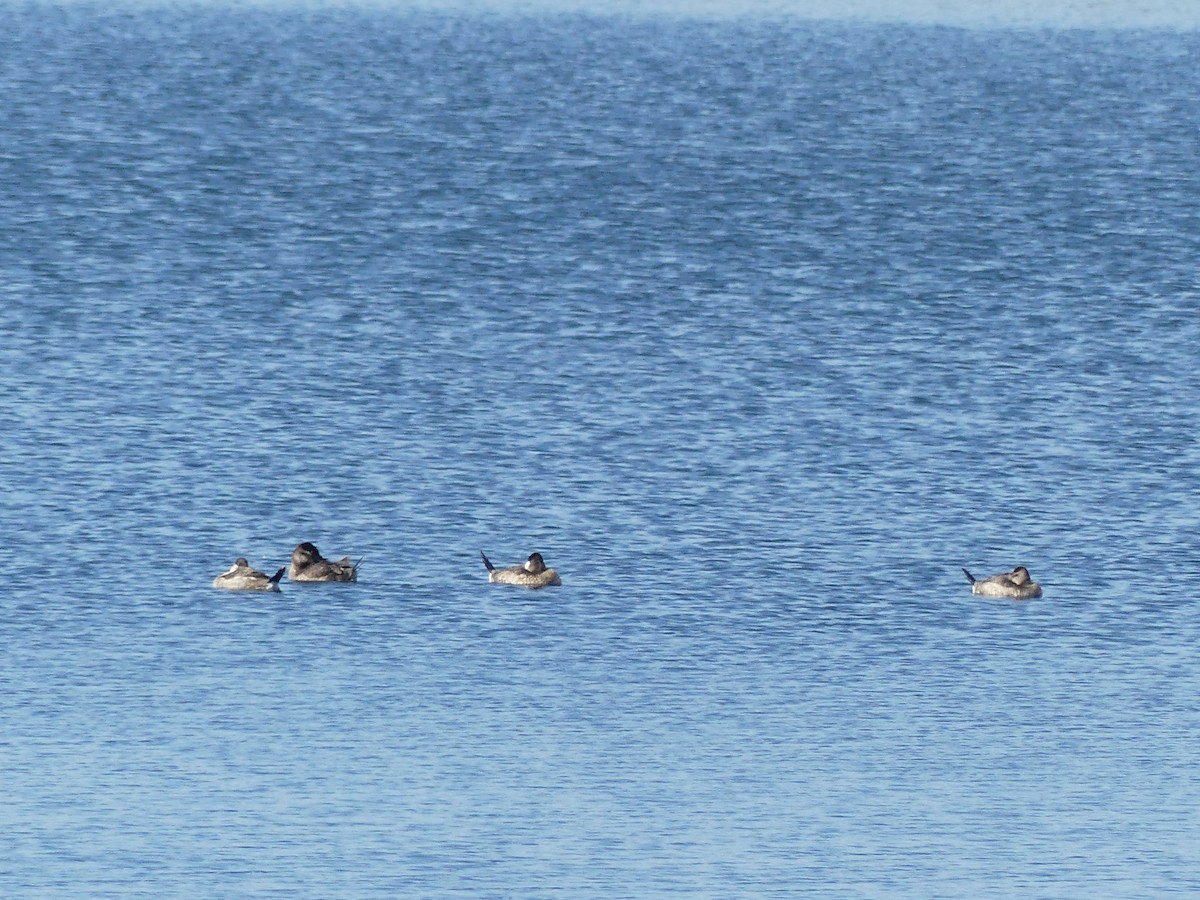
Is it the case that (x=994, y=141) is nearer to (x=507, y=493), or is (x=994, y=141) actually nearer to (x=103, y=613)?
(x=507, y=493)

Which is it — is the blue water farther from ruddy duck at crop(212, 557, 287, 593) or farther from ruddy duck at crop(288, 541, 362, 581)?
ruddy duck at crop(212, 557, 287, 593)

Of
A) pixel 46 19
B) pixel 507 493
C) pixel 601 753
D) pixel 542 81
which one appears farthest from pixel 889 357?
pixel 46 19

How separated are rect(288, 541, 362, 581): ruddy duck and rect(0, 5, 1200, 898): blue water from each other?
19 cm

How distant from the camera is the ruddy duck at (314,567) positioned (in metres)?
30.7

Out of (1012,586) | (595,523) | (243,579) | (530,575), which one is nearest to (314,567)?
(243,579)

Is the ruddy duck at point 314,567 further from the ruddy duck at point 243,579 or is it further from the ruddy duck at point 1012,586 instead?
the ruddy duck at point 1012,586

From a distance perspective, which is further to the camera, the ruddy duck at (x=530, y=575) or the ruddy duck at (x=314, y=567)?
the ruddy duck at (x=314, y=567)

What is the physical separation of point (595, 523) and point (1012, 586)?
5574 mm

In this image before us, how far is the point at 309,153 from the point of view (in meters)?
77.9

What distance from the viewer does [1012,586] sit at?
30.4 meters

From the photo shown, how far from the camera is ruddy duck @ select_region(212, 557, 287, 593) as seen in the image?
30.2 m

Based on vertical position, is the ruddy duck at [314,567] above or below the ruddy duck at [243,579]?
above

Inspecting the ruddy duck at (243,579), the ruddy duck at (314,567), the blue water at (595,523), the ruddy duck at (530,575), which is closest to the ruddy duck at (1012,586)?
the blue water at (595,523)

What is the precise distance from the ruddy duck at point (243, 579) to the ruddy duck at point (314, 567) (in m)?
0.27
